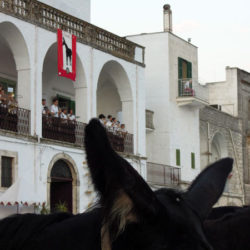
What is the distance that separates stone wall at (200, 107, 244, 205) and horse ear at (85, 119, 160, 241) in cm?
3812

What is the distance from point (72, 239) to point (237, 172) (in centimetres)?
4200

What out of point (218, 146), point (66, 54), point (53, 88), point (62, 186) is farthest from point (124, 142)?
point (218, 146)

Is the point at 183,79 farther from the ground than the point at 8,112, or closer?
farther from the ground

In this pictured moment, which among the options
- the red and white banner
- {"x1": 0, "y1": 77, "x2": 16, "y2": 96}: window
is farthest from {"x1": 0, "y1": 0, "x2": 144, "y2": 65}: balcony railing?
{"x1": 0, "y1": 77, "x2": 16, "y2": 96}: window

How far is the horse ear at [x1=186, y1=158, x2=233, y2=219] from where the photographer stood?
230 centimetres

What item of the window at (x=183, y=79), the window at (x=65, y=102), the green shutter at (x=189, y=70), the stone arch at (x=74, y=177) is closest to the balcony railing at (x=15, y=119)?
the stone arch at (x=74, y=177)

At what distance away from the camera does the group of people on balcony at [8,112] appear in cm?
2303

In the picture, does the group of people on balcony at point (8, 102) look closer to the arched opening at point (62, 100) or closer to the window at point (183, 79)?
the arched opening at point (62, 100)

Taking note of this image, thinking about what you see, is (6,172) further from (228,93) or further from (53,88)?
(228,93)

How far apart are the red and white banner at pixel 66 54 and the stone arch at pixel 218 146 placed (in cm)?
1790

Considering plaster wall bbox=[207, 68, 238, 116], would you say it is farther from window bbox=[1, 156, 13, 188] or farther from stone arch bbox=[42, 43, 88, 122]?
window bbox=[1, 156, 13, 188]

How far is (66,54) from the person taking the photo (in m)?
26.4

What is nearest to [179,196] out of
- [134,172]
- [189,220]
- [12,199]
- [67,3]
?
[189,220]

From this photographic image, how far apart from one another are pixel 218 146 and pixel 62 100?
15756 millimetres
